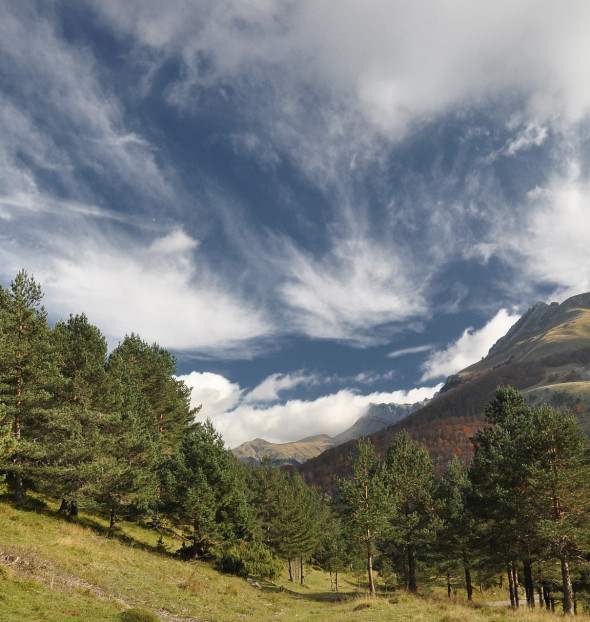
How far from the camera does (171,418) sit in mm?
50375

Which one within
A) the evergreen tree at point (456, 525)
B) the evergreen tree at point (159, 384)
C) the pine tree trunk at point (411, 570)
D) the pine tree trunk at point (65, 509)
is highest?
the evergreen tree at point (159, 384)

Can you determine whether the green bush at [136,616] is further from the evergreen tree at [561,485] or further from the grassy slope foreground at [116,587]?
the evergreen tree at [561,485]

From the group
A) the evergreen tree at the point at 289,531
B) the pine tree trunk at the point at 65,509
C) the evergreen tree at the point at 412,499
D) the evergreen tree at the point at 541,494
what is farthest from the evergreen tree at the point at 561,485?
the pine tree trunk at the point at 65,509

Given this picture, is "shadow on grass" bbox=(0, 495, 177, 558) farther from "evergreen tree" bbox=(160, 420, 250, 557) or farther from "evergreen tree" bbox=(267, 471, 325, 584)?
"evergreen tree" bbox=(267, 471, 325, 584)

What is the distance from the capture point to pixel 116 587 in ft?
59.3

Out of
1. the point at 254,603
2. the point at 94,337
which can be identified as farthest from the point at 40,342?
the point at 254,603

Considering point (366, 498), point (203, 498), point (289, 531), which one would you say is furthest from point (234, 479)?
point (289, 531)

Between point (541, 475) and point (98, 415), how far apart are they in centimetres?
3399

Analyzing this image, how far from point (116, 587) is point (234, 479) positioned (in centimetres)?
1701

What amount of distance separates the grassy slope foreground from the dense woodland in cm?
276

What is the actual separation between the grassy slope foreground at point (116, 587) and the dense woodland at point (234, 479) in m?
2.76

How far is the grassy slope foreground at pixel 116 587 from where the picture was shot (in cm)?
1373

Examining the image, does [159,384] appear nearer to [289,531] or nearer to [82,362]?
[82,362]

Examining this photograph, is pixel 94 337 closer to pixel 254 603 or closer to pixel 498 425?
pixel 254 603
